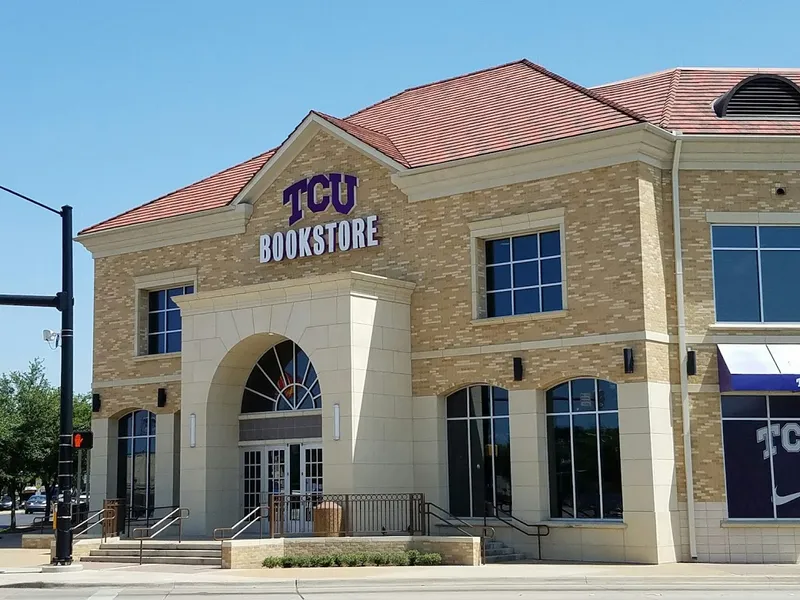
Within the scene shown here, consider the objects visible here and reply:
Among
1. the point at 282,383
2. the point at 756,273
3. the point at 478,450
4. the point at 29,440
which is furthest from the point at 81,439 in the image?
the point at 29,440

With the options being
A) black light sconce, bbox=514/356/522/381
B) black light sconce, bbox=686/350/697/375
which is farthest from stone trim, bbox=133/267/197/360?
black light sconce, bbox=686/350/697/375

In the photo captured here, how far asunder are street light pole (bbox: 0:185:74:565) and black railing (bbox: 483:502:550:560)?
367 inches

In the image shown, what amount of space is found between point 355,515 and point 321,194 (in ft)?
28.6

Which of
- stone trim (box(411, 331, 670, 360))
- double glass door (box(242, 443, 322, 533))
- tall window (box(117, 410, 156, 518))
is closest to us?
stone trim (box(411, 331, 670, 360))

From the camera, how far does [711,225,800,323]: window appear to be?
2564 centimetres

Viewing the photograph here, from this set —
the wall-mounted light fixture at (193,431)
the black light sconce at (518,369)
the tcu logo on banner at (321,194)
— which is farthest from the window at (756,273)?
the wall-mounted light fixture at (193,431)

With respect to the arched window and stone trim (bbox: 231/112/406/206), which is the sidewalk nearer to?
the arched window

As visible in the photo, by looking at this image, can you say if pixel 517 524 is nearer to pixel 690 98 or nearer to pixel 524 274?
pixel 524 274

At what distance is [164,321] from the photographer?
3325 cm

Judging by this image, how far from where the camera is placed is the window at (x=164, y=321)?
3284 cm

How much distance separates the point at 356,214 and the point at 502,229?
4.32 m

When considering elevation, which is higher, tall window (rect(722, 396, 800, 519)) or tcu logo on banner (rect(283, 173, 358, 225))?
tcu logo on banner (rect(283, 173, 358, 225))

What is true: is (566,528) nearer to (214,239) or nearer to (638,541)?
(638,541)

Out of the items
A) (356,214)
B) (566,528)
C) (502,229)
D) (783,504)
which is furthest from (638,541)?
(356,214)
